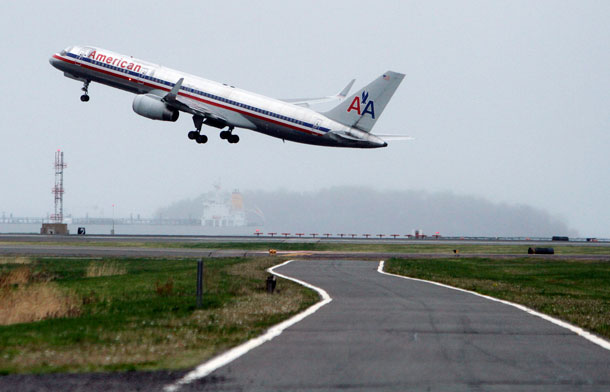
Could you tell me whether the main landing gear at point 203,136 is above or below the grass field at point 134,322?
above

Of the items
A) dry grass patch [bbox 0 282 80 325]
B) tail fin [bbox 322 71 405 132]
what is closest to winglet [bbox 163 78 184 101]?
tail fin [bbox 322 71 405 132]

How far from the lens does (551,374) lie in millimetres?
8312

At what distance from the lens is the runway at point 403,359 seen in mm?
7562

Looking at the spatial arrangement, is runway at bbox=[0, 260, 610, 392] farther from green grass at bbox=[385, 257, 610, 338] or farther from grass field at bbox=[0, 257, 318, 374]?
green grass at bbox=[385, 257, 610, 338]

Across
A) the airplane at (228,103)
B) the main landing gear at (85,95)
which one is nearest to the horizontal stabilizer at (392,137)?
the airplane at (228,103)

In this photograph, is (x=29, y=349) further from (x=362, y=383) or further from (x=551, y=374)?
(x=551, y=374)

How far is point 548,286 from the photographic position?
88.2 feet

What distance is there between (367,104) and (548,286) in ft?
79.5

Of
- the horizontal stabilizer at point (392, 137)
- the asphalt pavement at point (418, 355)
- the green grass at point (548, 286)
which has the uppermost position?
the horizontal stabilizer at point (392, 137)

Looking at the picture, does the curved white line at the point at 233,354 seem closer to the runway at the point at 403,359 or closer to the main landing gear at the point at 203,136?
the runway at the point at 403,359

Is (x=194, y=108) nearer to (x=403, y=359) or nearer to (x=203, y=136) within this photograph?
(x=203, y=136)

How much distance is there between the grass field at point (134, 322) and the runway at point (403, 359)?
739 mm

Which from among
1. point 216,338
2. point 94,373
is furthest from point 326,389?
point 216,338

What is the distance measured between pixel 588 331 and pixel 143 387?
327 inches
